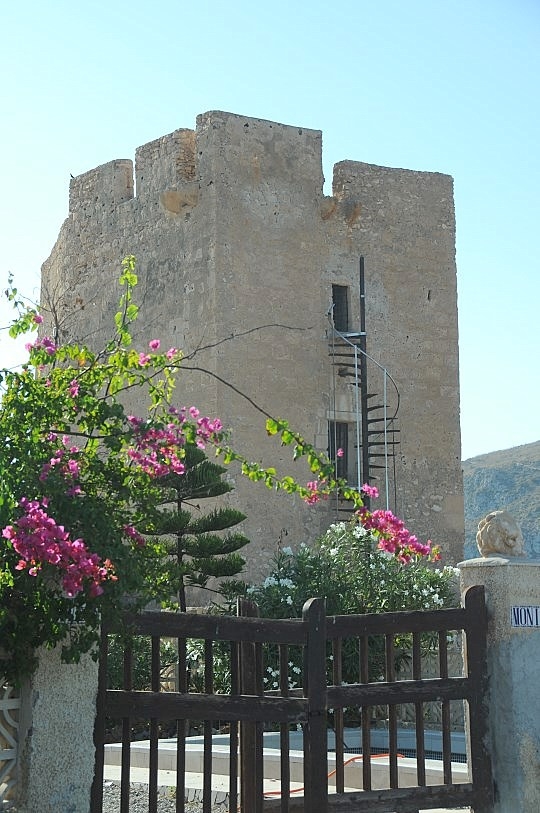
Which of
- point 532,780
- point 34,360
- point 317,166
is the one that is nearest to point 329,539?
point 317,166

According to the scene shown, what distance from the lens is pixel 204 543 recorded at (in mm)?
15453

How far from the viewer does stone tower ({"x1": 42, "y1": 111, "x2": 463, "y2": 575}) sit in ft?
59.6

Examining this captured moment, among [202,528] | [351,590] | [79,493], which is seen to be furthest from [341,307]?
[79,493]

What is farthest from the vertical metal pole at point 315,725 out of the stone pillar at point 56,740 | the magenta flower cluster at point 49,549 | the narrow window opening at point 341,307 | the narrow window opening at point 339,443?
the narrow window opening at point 341,307

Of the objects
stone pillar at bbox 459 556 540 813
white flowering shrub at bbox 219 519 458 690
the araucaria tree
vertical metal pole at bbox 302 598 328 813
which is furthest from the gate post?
white flowering shrub at bbox 219 519 458 690

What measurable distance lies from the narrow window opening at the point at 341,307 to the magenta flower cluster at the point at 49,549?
569 inches

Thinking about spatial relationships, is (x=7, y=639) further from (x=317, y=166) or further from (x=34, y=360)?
(x=317, y=166)

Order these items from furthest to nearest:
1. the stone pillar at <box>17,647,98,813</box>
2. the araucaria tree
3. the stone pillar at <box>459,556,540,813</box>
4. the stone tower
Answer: the stone tower
the stone pillar at <box>459,556,540,813</box>
the stone pillar at <box>17,647,98,813</box>
the araucaria tree

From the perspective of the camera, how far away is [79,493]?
18.4 feet

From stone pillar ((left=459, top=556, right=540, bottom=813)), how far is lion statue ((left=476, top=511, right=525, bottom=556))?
0.23 metres

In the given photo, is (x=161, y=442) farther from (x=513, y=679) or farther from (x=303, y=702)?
(x=513, y=679)

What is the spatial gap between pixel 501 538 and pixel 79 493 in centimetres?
265

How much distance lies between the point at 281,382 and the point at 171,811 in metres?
11.0

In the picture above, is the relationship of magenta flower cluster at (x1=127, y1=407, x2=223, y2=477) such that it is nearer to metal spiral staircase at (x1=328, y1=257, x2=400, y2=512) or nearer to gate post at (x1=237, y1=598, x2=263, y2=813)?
gate post at (x1=237, y1=598, x2=263, y2=813)
